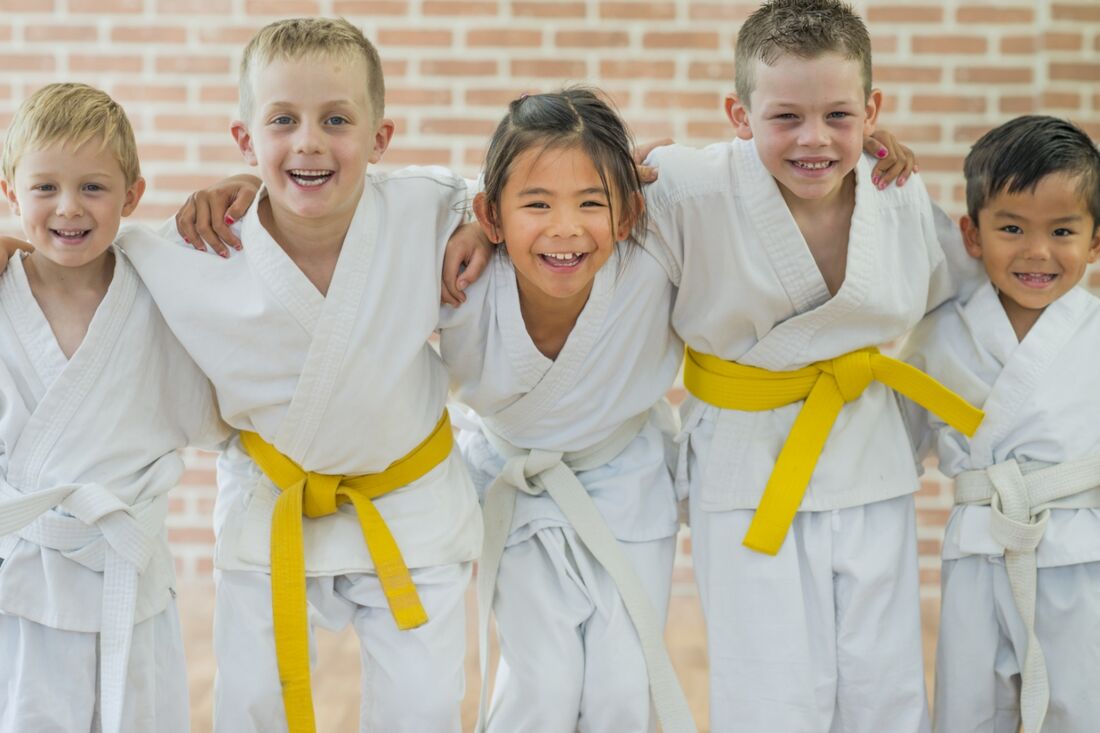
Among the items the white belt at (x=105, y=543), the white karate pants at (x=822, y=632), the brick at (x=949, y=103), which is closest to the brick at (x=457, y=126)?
the brick at (x=949, y=103)

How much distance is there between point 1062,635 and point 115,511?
1.55 meters

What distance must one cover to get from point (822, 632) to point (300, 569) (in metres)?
0.88

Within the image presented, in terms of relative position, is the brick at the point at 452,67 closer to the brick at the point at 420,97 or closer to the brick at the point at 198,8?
the brick at the point at 420,97

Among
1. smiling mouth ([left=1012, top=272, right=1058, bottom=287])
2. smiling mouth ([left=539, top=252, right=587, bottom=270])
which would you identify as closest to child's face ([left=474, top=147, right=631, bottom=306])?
smiling mouth ([left=539, top=252, right=587, bottom=270])

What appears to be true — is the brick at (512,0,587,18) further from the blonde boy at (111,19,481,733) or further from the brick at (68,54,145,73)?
the blonde boy at (111,19,481,733)

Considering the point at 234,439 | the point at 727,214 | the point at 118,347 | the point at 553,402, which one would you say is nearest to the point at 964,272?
the point at 727,214

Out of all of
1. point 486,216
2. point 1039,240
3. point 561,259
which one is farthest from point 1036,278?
point 486,216

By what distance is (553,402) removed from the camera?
210 centimetres

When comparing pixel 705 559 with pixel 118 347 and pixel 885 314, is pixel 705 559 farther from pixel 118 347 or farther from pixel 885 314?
pixel 118 347

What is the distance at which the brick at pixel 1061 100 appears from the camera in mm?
3406

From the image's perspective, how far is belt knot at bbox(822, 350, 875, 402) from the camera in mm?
2086

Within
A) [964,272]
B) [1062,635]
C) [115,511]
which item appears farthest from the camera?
[964,272]

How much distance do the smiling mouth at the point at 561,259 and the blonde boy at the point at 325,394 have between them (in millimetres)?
192

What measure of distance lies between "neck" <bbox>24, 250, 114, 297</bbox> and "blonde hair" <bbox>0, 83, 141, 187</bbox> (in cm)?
14
